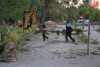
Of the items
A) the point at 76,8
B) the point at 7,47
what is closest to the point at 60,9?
the point at 76,8

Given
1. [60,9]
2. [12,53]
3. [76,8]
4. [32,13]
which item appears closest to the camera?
[12,53]

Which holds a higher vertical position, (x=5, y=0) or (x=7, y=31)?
(x=5, y=0)

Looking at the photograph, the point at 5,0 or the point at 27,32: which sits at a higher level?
the point at 5,0

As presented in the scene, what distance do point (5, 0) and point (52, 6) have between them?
33.9 metres

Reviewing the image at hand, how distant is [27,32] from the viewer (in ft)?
65.1

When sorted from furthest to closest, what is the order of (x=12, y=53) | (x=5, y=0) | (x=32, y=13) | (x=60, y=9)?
(x=60, y=9)
(x=32, y=13)
(x=5, y=0)
(x=12, y=53)

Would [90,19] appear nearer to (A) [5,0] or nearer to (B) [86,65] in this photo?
(B) [86,65]

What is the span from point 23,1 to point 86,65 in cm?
1025

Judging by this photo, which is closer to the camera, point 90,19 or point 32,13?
point 90,19

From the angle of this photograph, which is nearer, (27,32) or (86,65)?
(86,65)

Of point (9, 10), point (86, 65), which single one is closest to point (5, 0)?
point (9, 10)

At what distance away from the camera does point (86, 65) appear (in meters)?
11.0

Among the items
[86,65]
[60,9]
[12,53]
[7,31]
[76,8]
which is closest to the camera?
[86,65]

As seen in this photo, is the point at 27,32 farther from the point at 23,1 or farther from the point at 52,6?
the point at 52,6
